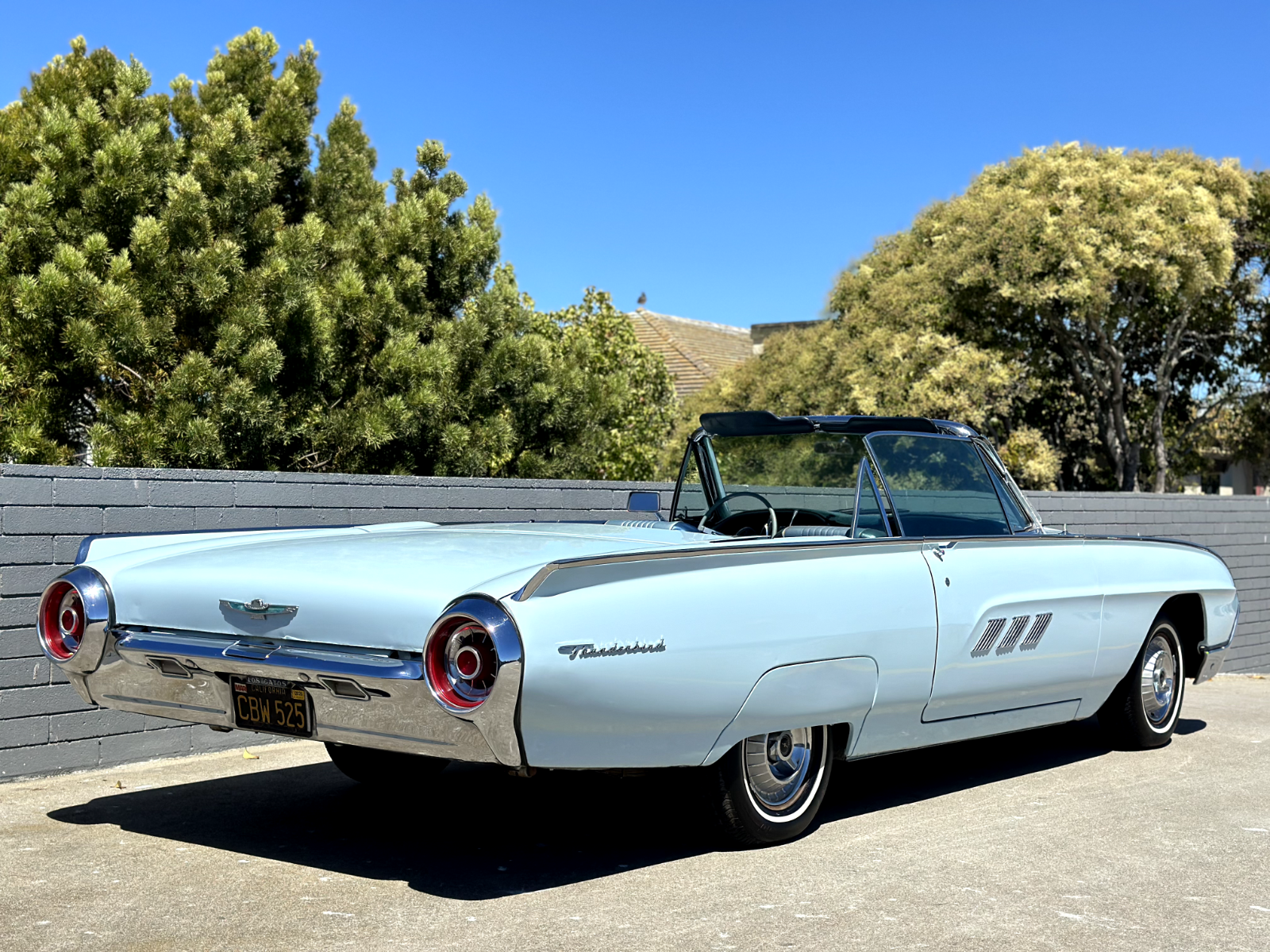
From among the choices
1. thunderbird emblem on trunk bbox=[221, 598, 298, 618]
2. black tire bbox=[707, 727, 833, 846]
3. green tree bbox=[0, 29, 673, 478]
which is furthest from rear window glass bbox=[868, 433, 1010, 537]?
green tree bbox=[0, 29, 673, 478]

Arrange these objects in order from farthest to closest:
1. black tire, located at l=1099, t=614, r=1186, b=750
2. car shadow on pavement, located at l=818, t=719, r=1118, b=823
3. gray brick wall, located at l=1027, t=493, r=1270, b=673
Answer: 1. gray brick wall, located at l=1027, t=493, r=1270, b=673
2. black tire, located at l=1099, t=614, r=1186, b=750
3. car shadow on pavement, located at l=818, t=719, r=1118, b=823

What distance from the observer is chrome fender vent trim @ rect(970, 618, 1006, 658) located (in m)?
5.64

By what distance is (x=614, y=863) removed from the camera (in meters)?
4.89

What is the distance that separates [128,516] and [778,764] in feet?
10.6

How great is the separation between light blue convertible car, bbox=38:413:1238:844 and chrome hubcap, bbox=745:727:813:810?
0.01 metres

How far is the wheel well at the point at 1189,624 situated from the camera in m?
7.32

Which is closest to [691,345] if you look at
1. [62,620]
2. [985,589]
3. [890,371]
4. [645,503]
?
[890,371]

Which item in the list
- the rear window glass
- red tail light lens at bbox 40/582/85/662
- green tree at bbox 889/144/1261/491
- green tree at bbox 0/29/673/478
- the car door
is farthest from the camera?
green tree at bbox 889/144/1261/491

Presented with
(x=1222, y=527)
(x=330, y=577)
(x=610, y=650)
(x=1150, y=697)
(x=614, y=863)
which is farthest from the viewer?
(x=1222, y=527)

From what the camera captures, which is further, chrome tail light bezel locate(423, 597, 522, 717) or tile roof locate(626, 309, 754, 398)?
tile roof locate(626, 309, 754, 398)

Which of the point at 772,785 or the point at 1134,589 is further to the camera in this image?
the point at 1134,589

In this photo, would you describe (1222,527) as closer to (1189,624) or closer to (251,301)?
(1189,624)

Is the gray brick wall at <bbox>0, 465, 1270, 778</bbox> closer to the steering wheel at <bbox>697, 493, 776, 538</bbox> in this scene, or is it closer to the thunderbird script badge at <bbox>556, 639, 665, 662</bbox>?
the steering wheel at <bbox>697, 493, 776, 538</bbox>

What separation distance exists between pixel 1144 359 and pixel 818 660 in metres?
25.7
